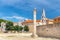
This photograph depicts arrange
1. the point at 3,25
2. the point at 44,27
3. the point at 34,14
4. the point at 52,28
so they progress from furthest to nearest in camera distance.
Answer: the point at 3,25 < the point at 34,14 < the point at 44,27 < the point at 52,28

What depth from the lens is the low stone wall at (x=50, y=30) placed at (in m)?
33.1

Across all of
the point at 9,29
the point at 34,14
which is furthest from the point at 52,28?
the point at 9,29

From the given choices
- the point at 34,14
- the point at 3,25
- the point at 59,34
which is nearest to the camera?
the point at 59,34

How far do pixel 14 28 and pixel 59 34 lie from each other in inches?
1760

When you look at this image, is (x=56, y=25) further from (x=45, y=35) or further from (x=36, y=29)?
(x=36, y=29)

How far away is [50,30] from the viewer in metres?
35.6

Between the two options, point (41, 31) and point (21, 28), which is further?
point (21, 28)

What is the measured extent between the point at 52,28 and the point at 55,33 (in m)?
1.46

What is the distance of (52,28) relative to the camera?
1372 inches

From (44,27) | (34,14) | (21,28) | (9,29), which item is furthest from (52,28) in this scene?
(21,28)

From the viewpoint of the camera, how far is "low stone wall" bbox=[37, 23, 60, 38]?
3312 centimetres

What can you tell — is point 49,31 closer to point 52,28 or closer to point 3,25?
point 52,28

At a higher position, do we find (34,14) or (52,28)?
(34,14)

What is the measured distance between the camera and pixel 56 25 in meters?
33.1
